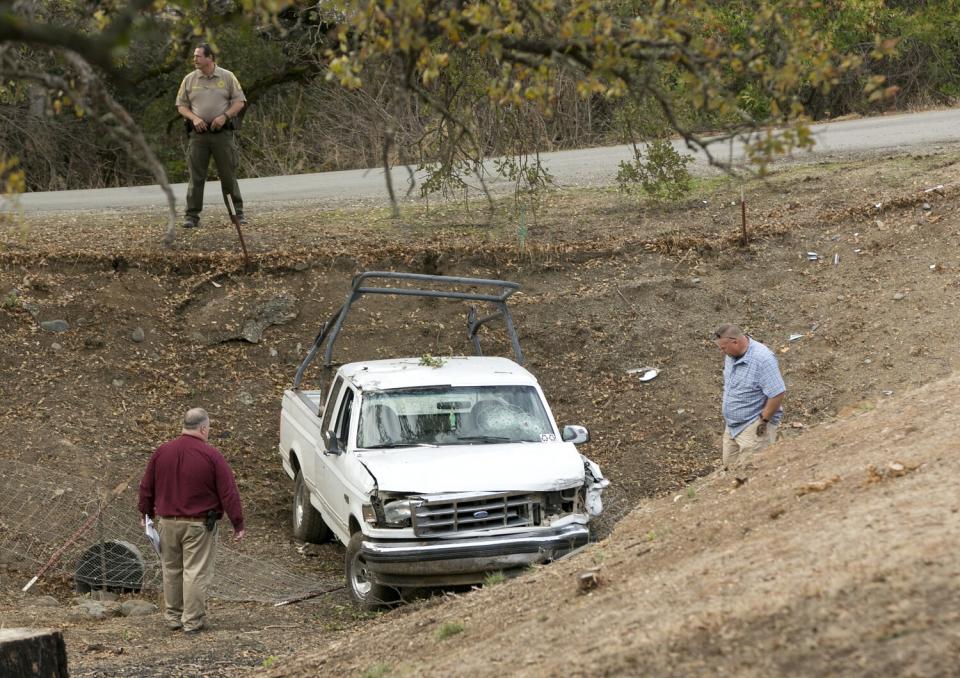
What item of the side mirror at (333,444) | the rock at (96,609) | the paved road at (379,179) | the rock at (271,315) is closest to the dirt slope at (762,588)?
the side mirror at (333,444)

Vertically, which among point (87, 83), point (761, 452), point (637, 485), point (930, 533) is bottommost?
point (637, 485)

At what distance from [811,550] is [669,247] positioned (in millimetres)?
10627

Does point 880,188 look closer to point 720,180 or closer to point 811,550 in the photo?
point 720,180

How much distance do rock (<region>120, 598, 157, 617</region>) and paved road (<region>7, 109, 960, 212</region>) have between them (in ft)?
31.0

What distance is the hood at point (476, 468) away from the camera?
8.96 m

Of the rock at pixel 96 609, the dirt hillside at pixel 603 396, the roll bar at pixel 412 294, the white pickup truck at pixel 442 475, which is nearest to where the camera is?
the dirt hillside at pixel 603 396

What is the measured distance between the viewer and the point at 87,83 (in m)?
4.68

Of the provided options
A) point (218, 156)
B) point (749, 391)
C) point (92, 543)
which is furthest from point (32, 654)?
point (218, 156)

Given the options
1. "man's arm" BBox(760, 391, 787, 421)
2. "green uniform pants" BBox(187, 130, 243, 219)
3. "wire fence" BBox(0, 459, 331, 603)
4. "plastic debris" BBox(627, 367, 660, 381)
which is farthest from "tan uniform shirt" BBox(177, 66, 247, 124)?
"man's arm" BBox(760, 391, 787, 421)

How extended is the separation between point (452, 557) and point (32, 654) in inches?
124

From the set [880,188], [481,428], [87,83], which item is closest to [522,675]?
[87,83]

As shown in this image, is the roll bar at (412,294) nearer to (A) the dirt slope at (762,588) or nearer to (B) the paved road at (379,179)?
(A) the dirt slope at (762,588)

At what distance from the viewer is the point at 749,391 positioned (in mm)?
9969

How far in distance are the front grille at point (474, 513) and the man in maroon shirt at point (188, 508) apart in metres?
1.43
